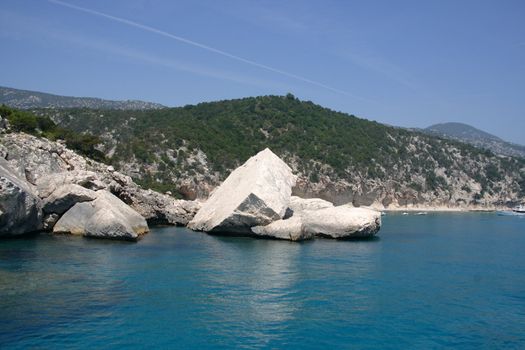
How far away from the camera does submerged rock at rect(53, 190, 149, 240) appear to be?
92.8ft

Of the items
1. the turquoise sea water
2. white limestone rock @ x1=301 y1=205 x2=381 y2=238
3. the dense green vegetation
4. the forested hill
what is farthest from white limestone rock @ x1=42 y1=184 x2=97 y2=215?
the forested hill

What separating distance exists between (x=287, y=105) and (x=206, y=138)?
28.0 m

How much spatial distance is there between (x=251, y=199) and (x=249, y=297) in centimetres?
1445

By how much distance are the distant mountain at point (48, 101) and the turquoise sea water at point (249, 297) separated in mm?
115566

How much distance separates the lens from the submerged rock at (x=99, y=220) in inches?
1114

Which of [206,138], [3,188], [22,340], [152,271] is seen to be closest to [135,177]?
[206,138]

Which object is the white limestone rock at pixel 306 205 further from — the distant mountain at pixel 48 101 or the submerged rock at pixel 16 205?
the distant mountain at pixel 48 101

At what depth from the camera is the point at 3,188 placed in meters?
24.7

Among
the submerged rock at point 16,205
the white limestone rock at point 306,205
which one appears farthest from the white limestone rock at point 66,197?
the white limestone rock at point 306,205

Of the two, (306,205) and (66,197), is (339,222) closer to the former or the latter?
(306,205)

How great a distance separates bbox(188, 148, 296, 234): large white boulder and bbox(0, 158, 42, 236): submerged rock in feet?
37.8

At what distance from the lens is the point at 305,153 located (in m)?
85.6

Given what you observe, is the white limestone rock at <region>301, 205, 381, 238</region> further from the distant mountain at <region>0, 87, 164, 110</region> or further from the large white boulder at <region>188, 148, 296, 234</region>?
→ the distant mountain at <region>0, 87, 164, 110</region>

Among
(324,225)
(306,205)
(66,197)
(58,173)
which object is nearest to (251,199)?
(324,225)
